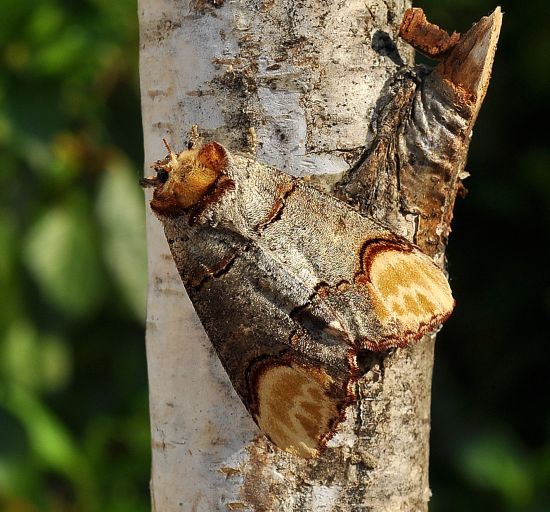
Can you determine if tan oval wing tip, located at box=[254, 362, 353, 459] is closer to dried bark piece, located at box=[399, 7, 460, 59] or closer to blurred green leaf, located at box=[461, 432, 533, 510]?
dried bark piece, located at box=[399, 7, 460, 59]

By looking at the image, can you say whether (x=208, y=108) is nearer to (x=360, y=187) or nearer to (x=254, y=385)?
(x=360, y=187)

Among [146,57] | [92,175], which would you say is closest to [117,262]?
[92,175]

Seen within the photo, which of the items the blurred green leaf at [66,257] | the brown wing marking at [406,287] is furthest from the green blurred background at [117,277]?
the brown wing marking at [406,287]

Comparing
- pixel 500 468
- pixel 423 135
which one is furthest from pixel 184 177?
pixel 500 468

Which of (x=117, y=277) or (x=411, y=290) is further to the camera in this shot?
(x=117, y=277)

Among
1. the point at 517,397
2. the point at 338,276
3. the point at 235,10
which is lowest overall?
the point at 338,276

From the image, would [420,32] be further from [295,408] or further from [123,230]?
[123,230]
